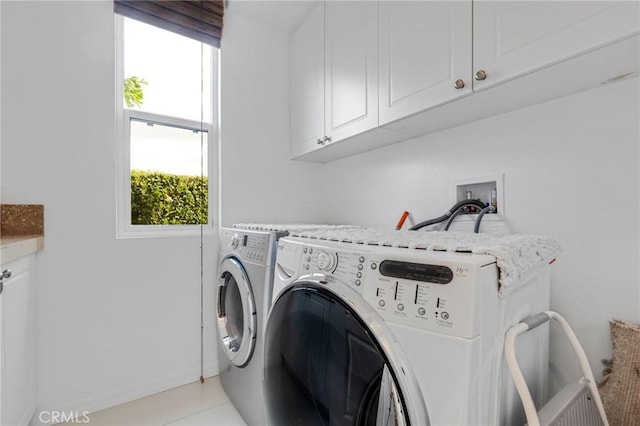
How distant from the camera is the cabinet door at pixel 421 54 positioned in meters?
1.12

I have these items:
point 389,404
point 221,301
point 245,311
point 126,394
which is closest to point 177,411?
point 126,394

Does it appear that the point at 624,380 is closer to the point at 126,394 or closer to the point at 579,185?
the point at 579,185

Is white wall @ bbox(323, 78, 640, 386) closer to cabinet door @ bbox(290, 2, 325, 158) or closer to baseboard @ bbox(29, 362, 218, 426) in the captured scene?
cabinet door @ bbox(290, 2, 325, 158)

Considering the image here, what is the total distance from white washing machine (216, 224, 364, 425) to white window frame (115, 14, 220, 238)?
1.30 ft

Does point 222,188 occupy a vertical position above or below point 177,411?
above

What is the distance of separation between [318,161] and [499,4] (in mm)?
1556

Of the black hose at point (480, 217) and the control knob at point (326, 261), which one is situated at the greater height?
the black hose at point (480, 217)

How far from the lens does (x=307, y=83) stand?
2.08 metres

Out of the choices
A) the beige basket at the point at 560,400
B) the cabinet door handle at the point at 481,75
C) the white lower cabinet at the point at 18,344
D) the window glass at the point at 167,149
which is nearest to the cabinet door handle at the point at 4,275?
the white lower cabinet at the point at 18,344

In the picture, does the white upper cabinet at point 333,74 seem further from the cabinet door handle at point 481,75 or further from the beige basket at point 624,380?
the beige basket at point 624,380

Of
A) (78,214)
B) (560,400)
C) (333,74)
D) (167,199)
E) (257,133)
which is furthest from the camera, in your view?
(257,133)

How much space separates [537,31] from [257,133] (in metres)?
1.68

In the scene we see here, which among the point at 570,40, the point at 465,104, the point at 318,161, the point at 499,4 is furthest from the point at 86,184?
the point at 570,40

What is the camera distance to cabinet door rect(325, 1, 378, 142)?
151 centimetres
